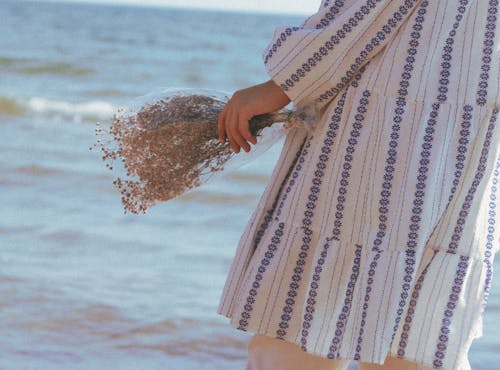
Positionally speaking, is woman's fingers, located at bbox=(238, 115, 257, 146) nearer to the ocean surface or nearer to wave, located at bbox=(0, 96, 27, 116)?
the ocean surface

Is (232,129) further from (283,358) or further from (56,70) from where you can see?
(56,70)

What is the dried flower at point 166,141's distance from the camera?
2.04 metres

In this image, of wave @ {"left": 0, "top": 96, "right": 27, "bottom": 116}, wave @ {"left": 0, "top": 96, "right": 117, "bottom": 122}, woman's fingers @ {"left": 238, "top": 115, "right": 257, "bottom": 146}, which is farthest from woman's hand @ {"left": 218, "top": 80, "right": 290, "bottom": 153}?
wave @ {"left": 0, "top": 96, "right": 27, "bottom": 116}

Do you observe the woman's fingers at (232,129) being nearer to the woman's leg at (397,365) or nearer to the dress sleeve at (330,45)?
the dress sleeve at (330,45)

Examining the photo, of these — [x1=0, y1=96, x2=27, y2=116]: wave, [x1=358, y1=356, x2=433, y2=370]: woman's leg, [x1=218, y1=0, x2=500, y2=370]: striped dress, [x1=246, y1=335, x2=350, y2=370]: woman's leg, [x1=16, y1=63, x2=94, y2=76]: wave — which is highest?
[x1=16, y1=63, x2=94, y2=76]: wave

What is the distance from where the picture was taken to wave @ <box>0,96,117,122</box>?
895 centimetres

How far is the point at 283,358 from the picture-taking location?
1.90 meters

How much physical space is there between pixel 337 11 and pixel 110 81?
10513 mm

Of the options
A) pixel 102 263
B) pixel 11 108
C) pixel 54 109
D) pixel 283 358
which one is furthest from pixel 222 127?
pixel 54 109

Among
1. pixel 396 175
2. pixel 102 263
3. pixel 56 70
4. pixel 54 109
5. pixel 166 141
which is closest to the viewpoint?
pixel 396 175

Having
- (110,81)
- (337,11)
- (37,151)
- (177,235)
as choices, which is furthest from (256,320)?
(110,81)

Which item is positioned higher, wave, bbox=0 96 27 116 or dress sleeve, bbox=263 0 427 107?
wave, bbox=0 96 27 116

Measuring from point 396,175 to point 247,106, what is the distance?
0.30 meters

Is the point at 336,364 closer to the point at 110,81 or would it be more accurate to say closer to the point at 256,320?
the point at 256,320
